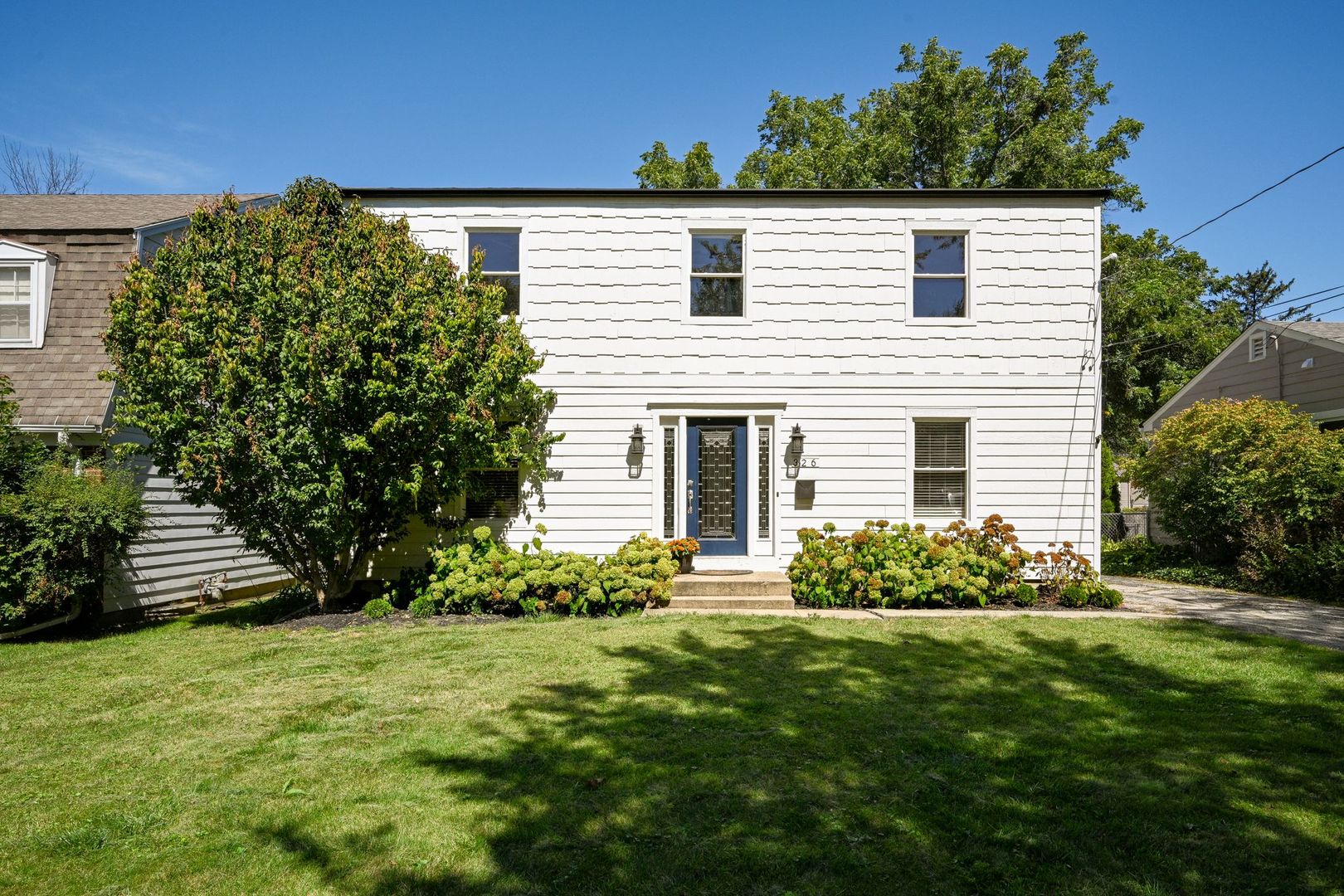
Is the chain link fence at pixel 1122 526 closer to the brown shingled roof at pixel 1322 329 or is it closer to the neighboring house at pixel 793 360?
the brown shingled roof at pixel 1322 329

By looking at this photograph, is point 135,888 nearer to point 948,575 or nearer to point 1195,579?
point 948,575

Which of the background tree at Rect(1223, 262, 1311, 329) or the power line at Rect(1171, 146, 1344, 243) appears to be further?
the background tree at Rect(1223, 262, 1311, 329)

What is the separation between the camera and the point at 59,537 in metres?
7.74

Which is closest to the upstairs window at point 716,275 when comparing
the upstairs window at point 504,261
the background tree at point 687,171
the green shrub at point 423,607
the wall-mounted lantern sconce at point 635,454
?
the wall-mounted lantern sconce at point 635,454

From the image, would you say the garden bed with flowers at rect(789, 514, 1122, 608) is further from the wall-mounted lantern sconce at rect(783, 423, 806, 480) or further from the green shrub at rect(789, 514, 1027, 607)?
the wall-mounted lantern sconce at rect(783, 423, 806, 480)

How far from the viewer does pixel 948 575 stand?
9.15 m

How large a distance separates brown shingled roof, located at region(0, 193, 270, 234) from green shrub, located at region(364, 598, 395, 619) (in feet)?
19.5

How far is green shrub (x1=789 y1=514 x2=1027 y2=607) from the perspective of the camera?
9.11m

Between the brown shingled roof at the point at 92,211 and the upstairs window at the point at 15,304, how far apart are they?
2.25 feet

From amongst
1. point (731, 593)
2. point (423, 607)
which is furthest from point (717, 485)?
point (423, 607)

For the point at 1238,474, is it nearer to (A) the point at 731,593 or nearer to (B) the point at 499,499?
(A) the point at 731,593

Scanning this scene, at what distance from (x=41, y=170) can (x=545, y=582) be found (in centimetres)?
2878

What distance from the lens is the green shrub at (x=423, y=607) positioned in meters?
8.84

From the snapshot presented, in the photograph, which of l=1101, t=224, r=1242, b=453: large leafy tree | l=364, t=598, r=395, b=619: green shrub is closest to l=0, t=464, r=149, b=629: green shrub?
l=364, t=598, r=395, b=619: green shrub
